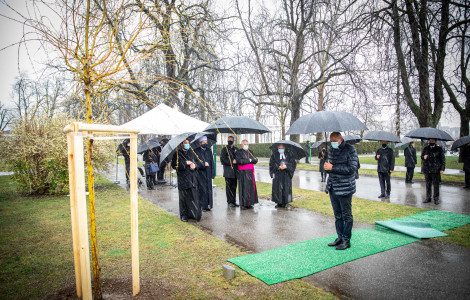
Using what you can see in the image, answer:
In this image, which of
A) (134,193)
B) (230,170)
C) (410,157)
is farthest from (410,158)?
(134,193)

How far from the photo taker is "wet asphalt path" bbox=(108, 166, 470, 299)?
11.7ft

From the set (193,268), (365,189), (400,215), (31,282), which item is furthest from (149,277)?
(365,189)

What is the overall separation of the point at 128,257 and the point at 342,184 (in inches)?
148

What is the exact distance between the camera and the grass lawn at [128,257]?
142 inches

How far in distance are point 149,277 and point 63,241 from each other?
2.74 metres

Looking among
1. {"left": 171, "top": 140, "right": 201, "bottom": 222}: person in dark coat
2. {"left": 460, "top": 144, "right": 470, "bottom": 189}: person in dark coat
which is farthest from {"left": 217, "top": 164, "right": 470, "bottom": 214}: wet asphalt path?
{"left": 171, "top": 140, "right": 201, "bottom": 222}: person in dark coat

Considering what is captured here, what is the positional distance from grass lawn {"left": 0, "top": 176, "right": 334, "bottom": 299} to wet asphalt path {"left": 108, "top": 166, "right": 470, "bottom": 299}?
1.39 feet

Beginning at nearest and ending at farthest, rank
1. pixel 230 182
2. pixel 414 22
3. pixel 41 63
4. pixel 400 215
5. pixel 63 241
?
pixel 41 63 → pixel 63 241 → pixel 400 215 → pixel 230 182 → pixel 414 22

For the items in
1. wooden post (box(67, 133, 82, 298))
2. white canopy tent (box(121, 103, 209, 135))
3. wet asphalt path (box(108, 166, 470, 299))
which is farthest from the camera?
white canopy tent (box(121, 103, 209, 135))

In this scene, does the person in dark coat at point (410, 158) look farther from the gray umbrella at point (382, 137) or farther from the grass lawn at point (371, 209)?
the grass lawn at point (371, 209)

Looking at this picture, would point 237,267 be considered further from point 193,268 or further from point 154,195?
point 154,195

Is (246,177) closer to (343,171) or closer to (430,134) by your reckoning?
(343,171)

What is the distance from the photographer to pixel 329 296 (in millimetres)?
3418

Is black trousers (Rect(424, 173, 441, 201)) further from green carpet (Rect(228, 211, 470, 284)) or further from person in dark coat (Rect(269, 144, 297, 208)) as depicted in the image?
person in dark coat (Rect(269, 144, 297, 208))
